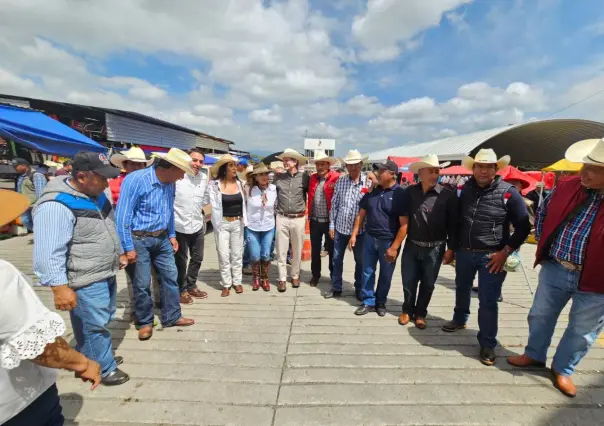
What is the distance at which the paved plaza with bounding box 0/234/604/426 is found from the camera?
215 cm

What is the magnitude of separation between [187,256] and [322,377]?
2.40 m

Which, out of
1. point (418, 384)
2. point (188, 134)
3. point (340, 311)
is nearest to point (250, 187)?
point (340, 311)

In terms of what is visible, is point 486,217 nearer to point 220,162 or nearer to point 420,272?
point 420,272

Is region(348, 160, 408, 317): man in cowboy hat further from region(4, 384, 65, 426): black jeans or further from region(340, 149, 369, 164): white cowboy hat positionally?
region(4, 384, 65, 426): black jeans

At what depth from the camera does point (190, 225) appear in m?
3.90

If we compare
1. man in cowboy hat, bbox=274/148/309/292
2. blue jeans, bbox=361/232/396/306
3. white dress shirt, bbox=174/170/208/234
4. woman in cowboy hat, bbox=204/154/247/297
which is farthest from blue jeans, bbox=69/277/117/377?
blue jeans, bbox=361/232/396/306

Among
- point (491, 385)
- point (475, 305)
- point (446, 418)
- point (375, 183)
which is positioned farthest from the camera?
point (475, 305)

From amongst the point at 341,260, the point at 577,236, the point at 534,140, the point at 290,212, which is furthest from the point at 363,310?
the point at 534,140

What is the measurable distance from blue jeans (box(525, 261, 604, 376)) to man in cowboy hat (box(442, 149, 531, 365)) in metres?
0.29

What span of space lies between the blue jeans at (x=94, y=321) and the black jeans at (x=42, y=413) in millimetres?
943

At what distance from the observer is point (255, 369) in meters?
2.64

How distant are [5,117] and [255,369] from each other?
576cm

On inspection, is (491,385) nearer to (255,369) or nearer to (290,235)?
(255,369)

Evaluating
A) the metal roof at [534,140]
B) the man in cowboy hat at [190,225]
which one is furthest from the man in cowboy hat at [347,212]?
the metal roof at [534,140]
